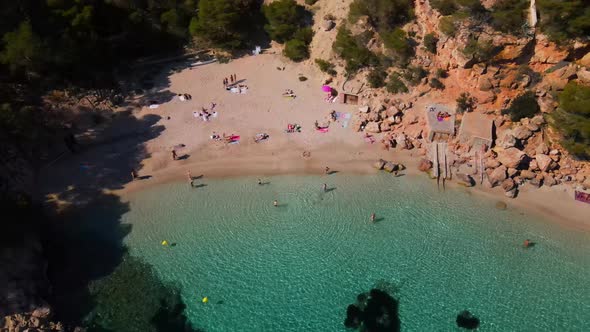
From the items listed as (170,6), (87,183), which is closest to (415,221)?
(87,183)

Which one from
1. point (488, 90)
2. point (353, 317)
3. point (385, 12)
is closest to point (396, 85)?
point (385, 12)

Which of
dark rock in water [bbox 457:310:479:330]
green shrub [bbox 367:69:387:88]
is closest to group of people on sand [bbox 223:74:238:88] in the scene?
green shrub [bbox 367:69:387:88]

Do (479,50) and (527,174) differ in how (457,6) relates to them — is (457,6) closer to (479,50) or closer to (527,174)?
(479,50)

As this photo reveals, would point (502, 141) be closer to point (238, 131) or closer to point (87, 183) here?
point (238, 131)

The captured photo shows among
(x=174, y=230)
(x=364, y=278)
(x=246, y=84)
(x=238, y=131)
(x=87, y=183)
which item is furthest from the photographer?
(x=246, y=84)

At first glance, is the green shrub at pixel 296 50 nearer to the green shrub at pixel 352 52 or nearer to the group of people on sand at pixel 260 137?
the green shrub at pixel 352 52

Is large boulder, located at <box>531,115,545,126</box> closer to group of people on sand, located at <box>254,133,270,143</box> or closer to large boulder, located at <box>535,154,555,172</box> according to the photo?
large boulder, located at <box>535,154,555,172</box>
